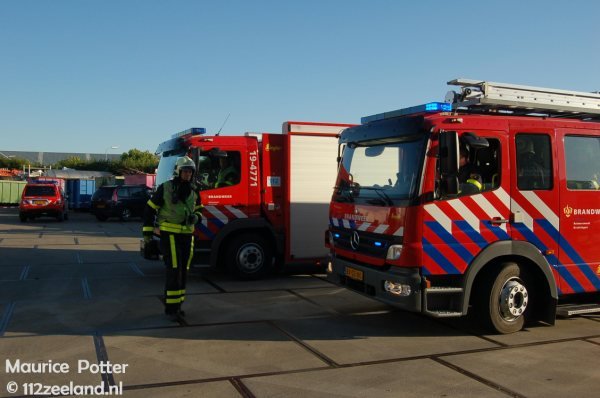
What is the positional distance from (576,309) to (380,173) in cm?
290

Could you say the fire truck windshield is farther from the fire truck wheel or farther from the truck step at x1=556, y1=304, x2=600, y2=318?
the fire truck wheel

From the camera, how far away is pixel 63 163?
81375 millimetres

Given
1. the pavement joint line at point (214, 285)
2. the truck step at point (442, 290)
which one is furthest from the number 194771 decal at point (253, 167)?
the truck step at point (442, 290)

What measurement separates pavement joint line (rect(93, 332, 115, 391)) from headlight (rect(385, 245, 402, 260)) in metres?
3.08

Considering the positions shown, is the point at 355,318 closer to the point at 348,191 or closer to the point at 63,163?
the point at 348,191

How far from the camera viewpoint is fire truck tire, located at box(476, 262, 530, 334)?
6.12 m

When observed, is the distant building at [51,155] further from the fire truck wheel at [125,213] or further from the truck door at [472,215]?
the truck door at [472,215]

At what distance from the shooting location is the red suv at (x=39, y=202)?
977 inches

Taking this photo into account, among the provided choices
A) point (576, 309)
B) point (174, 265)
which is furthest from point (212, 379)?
point (576, 309)

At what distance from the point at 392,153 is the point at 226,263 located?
4420mm

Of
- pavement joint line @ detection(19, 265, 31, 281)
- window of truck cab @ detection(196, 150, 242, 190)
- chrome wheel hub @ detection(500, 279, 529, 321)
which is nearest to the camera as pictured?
chrome wheel hub @ detection(500, 279, 529, 321)

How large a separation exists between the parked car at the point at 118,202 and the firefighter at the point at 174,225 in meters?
20.5

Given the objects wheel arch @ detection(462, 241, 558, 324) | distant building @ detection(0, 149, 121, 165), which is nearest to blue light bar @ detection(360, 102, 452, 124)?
wheel arch @ detection(462, 241, 558, 324)

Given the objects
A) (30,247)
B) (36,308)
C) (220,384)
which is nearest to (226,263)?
(36,308)
